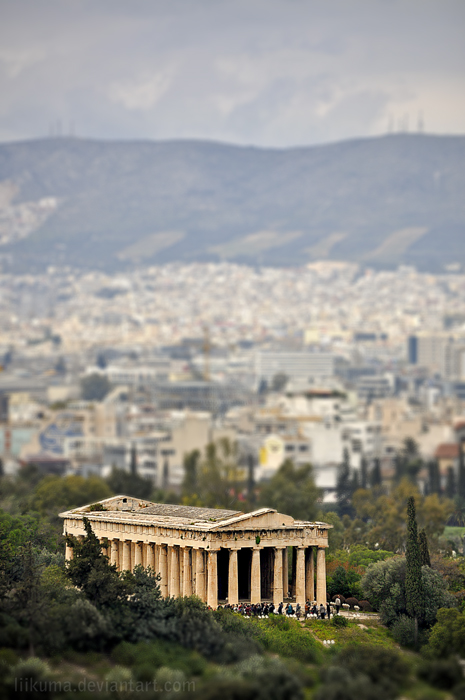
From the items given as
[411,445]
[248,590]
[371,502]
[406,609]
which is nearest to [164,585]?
[248,590]

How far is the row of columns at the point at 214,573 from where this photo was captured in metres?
65.6

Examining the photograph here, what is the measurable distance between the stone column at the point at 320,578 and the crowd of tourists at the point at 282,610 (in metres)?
1.65

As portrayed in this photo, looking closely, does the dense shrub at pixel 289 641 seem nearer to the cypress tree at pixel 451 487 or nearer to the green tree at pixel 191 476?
the green tree at pixel 191 476

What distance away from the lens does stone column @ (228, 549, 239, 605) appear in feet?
216

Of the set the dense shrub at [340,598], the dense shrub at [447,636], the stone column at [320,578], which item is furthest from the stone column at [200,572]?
the dense shrub at [447,636]

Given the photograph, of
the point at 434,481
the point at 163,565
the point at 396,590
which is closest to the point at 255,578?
the point at 163,565

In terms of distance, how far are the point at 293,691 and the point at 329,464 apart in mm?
147003

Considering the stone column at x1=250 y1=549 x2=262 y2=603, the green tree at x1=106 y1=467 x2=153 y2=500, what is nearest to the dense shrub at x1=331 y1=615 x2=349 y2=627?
the stone column at x1=250 y1=549 x2=262 y2=603

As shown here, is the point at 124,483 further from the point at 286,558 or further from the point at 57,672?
the point at 57,672

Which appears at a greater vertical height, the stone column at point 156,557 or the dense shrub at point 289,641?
the stone column at point 156,557

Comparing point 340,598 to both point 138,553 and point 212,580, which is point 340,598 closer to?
point 212,580

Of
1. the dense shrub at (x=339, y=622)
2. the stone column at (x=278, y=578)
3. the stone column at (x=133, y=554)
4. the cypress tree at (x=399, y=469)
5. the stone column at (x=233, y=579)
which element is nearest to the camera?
the dense shrub at (x=339, y=622)

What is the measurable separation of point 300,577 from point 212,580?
4819mm

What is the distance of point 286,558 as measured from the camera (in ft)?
224
